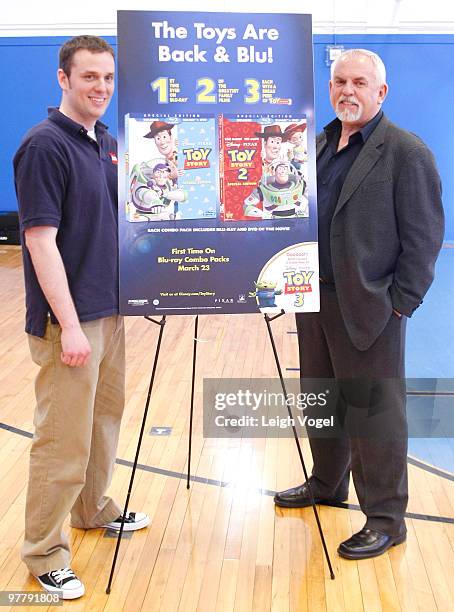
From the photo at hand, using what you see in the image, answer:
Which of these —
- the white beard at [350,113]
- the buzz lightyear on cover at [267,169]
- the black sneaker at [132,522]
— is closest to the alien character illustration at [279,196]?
the buzz lightyear on cover at [267,169]

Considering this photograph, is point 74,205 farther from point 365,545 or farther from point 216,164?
point 365,545

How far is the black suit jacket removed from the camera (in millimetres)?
A: 2660

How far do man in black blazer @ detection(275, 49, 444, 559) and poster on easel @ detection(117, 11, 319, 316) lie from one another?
0.55 ft

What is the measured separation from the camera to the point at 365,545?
9.34 feet

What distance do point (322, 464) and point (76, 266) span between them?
1.28 meters

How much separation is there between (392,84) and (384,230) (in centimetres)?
779

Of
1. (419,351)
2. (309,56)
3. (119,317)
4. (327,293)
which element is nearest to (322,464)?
(327,293)

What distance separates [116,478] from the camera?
3.47 m

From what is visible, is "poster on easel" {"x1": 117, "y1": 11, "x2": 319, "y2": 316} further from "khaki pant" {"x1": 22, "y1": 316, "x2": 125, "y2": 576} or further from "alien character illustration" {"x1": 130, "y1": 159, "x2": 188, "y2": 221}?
"khaki pant" {"x1": 22, "y1": 316, "x2": 125, "y2": 576}

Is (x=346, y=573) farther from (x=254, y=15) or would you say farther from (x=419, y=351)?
(x=419, y=351)

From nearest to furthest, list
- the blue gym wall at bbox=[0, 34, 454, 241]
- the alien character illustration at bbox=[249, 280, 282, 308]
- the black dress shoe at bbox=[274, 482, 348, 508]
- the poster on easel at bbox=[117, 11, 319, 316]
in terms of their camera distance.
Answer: the poster on easel at bbox=[117, 11, 319, 316]
the alien character illustration at bbox=[249, 280, 282, 308]
the black dress shoe at bbox=[274, 482, 348, 508]
the blue gym wall at bbox=[0, 34, 454, 241]

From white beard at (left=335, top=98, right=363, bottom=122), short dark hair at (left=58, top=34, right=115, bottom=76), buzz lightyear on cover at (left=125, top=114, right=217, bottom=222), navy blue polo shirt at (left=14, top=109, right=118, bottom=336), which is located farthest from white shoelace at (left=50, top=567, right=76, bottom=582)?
white beard at (left=335, top=98, right=363, bottom=122)

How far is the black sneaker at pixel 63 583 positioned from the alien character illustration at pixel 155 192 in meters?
1.17

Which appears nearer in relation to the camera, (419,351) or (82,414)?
(82,414)
